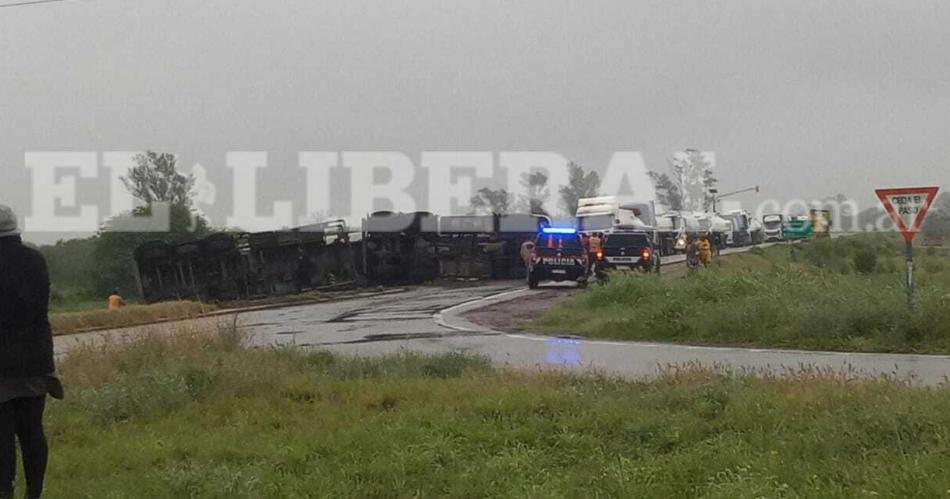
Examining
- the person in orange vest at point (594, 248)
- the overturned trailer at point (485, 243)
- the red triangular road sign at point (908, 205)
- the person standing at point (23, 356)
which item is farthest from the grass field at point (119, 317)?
the person standing at point (23, 356)

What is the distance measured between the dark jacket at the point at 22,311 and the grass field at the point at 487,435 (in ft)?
3.44

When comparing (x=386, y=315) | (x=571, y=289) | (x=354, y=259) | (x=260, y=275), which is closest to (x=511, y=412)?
(x=386, y=315)

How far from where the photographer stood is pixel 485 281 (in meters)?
35.7

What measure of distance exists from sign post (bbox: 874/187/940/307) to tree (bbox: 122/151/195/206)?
4198cm

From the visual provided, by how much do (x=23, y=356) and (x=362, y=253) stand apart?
97.0 ft

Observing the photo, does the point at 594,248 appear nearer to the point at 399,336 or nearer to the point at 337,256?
the point at 337,256

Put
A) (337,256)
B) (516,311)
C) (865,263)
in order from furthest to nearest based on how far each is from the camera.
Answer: (337,256) < (865,263) < (516,311)

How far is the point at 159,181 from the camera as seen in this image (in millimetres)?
52375

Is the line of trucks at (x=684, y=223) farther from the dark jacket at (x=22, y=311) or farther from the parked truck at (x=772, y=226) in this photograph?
the dark jacket at (x=22, y=311)

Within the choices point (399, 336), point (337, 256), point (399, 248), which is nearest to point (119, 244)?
point (337, 256)

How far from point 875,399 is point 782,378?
1729mm

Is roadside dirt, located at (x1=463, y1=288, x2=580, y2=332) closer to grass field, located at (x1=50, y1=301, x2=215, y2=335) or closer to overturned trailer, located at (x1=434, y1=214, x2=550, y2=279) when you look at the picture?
grass field, located at (x1=50, y1=301, x2=215, y2=335)

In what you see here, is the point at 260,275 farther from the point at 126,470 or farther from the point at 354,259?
the point at 126,470

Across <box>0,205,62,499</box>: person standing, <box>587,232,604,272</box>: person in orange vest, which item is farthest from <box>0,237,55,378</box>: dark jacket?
<box>587,232,604,272</box>: person in orange vest
